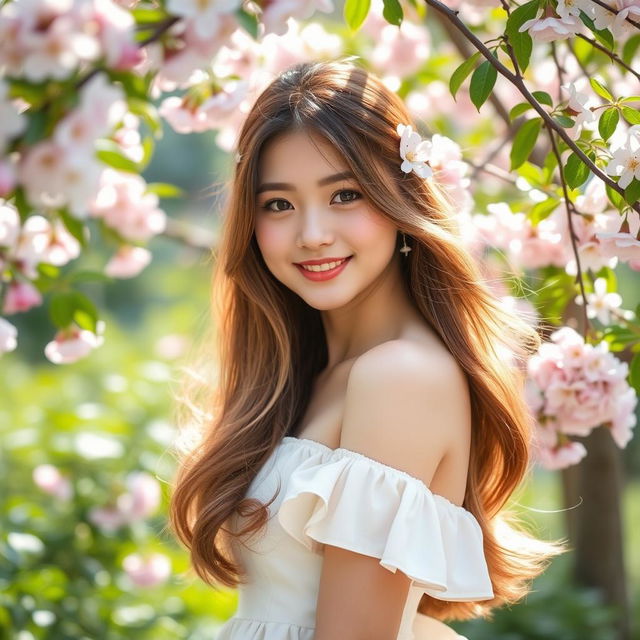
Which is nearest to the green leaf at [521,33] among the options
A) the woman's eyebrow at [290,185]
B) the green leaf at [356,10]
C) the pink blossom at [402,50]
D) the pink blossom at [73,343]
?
the green leaf at [356,10]

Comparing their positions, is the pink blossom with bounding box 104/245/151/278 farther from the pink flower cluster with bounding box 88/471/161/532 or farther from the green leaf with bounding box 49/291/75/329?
the pink flower cluster with bounding box 88/471/161/532

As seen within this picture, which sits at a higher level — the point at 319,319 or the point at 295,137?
the point at 295,137

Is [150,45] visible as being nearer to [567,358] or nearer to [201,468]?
[201,468]

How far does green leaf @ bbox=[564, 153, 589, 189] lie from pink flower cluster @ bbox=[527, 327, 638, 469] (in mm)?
422

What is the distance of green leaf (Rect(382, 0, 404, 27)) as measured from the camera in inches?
62.2

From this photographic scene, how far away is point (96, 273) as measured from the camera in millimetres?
1989

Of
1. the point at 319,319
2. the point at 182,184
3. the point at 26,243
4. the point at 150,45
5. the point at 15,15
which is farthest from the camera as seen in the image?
the point at 182,184

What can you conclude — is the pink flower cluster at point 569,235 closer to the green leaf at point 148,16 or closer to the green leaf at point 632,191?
the green leaf at point 632,191

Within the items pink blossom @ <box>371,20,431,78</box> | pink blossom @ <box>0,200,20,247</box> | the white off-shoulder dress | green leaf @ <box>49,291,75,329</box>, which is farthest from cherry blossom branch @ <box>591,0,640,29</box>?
pink blossom @ <box>371,20,431,78</box>

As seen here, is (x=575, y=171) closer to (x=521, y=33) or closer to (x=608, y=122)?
(x=608, y=122)

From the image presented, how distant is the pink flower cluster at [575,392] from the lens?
1924 mm

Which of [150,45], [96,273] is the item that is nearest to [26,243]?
[96,273]

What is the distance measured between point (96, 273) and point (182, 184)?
57.5 ft

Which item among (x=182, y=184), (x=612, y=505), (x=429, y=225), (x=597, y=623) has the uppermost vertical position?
(x=182, y=184)
